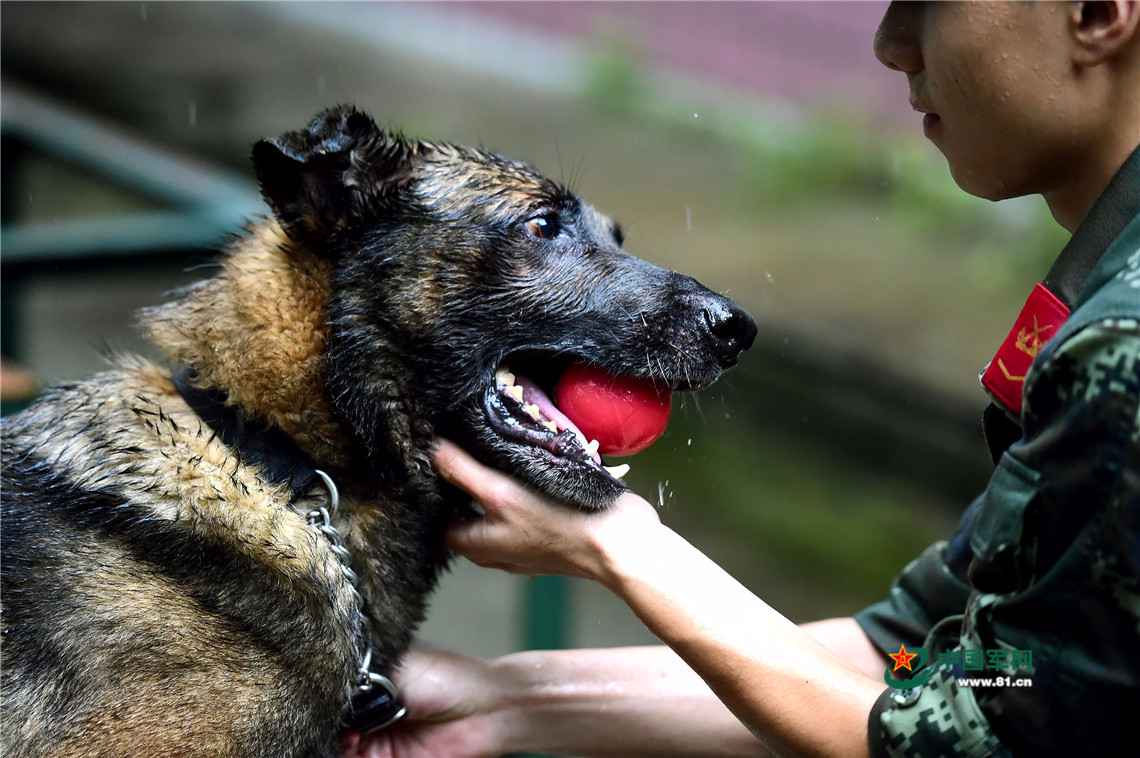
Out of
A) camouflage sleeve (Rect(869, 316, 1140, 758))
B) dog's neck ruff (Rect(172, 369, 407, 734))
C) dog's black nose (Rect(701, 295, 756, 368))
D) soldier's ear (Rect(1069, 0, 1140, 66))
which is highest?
soldier's ear (Rect(1069, 0, 1140, 66))

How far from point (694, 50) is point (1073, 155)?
23.5ft

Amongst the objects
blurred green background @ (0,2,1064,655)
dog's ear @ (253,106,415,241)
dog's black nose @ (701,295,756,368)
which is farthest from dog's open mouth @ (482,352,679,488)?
blurred green background @ (0,2,1064,655)

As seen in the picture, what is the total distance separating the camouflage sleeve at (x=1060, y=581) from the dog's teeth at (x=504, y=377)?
3.30 ft

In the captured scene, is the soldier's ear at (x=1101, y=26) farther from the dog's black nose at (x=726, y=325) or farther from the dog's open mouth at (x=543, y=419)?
the dog's open mouth at (x=543, y=419)

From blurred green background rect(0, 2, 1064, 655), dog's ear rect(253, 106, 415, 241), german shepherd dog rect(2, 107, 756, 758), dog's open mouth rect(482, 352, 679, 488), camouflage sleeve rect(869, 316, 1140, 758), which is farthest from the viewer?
blurred green background rect(0, 2, 1064, 655)

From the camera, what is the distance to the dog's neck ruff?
2145 millimetres

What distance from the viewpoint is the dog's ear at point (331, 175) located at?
2230mm

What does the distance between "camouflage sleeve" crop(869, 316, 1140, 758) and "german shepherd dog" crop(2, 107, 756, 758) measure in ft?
2.49

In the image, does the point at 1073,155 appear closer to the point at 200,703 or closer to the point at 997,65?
the point at 997,65

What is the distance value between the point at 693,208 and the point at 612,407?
4.63 m

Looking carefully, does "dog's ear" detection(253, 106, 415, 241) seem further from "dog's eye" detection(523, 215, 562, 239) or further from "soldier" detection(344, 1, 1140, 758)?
"soldier" detection(344, 1, 1140, 758)

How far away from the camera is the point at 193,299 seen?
2.41 meters

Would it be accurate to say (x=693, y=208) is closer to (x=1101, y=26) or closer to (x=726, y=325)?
(x=726, y=325)

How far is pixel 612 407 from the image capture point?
7.28 feet
